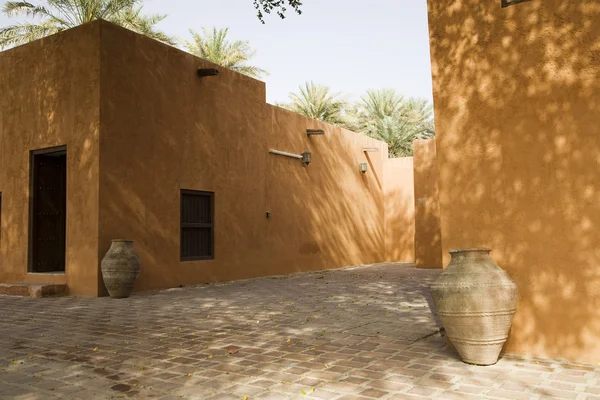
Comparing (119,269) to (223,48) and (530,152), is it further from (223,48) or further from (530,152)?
(223,48)

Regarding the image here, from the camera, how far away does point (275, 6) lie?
771 cm

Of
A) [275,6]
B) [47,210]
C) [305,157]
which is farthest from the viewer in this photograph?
[305,157]

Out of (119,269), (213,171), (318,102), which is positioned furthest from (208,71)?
(318,102)

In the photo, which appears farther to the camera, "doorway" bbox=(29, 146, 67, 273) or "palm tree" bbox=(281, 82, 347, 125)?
"palm tree" bbox=(281, 82, 347, 125)

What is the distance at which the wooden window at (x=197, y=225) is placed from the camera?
10.2 metres

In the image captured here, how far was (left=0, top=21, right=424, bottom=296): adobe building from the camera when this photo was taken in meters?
8.64

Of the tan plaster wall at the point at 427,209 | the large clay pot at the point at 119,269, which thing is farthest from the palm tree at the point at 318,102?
the large clay pot at the point at 119,269

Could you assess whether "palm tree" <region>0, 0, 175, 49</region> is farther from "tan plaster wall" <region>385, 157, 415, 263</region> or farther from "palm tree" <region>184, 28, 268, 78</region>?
"tan plaster wall" <region>385, 157, 415, 263</region>

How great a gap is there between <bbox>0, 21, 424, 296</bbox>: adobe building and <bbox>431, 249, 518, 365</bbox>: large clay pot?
6.28m

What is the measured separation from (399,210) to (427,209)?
12.2 ft

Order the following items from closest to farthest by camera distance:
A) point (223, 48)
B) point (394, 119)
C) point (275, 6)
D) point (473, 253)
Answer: point (473, 253) < point (275, 6) < point (223, 48) < point (394, 119)

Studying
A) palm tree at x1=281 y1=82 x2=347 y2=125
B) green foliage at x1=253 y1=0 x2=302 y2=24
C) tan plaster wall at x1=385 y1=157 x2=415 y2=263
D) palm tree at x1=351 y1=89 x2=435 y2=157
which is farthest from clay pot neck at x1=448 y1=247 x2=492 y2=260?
palm tree at x1=351 y1=89 x2=435 y2=157

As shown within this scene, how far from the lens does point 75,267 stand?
28.2 ft

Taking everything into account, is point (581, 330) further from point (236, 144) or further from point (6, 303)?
point (236, 144)
